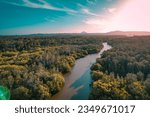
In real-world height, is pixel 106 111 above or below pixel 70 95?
above

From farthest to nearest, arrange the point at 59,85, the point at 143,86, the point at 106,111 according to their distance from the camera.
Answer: the point at 59,85 → the point at 143,86 → the point at 106,111

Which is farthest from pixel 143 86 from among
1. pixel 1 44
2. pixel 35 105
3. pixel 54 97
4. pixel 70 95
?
pixel 1 44

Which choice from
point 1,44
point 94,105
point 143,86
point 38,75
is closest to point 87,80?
point 38,75

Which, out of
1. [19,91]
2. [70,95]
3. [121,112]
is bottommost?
[70,95]

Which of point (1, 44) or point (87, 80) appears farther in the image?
point (1, 44)

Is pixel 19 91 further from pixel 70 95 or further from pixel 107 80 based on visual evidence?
pixel 107 80

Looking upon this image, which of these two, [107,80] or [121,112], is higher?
[121,112]

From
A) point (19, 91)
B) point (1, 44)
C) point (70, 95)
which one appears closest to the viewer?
point (19, 91)

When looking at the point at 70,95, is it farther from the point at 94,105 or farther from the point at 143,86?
the point at 94,105

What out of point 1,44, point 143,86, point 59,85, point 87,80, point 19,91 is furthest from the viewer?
point 1,44
